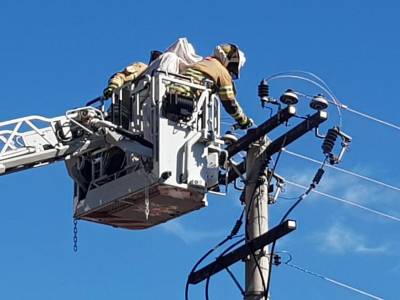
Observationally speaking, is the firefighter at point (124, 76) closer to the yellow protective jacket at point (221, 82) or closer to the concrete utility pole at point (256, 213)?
the yellow protective jacket at point (221, 82)

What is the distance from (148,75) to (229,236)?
243cm

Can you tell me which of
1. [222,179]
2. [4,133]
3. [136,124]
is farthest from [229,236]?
[4,133]

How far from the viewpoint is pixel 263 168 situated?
53.5 feet

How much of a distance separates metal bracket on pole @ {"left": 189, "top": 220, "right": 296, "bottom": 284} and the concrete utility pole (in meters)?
0.12

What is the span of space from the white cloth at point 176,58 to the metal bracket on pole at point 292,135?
1.65m

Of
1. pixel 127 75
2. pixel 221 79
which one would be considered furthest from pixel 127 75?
pixel 221 79

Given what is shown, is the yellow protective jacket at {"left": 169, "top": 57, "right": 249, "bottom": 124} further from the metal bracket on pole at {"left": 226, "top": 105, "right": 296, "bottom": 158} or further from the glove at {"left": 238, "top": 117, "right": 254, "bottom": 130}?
the metal bracket on pole at {"left": 226, "top": 105, "right": 296, "bottom": 158}

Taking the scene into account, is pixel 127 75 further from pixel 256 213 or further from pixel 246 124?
pixel 256 213

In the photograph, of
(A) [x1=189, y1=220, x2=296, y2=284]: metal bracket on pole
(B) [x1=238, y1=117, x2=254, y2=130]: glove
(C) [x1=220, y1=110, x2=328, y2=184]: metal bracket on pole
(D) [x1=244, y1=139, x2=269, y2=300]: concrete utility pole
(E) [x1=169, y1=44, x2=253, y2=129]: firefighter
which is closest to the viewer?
(A) [x1=189, y1=220, x2=296, y2=284]: metal bracket on pole

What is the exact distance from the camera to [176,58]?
17.0 m

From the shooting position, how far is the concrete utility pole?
15.5 metres

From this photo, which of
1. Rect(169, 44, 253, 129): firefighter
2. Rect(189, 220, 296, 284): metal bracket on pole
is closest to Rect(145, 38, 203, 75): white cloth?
Rect(169, 44, 253, 129): firefighter

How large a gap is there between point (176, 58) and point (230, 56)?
0.84 m

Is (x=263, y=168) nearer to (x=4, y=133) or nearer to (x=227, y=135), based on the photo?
(x=227, y=135)
